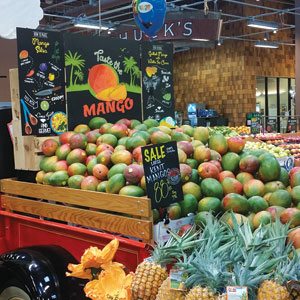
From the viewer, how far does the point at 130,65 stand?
4.31 metres

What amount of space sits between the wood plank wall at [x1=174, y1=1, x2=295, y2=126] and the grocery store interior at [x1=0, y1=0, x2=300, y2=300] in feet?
45.8

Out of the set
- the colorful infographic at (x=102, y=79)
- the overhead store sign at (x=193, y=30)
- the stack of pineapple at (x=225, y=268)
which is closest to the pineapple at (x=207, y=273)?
the stack of pineapple at (x=225, y=268)

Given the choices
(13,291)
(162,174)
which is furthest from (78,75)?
(13,291)

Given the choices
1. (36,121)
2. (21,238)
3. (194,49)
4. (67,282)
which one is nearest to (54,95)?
(36,121)

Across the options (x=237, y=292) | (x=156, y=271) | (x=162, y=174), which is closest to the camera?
(x=237, y=292)

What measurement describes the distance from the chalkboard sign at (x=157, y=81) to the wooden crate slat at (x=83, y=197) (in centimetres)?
151

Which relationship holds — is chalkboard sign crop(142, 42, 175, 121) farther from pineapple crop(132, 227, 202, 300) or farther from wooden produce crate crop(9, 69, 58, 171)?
pineapple crop(132, 227, 202, 300)

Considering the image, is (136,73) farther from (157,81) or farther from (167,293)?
(167,293)

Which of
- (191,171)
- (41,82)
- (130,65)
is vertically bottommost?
(191,171)

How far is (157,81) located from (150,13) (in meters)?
2.39

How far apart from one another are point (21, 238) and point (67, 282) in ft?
2.45

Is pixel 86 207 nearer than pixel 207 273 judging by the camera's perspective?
No

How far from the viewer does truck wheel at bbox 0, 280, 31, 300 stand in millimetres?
2840

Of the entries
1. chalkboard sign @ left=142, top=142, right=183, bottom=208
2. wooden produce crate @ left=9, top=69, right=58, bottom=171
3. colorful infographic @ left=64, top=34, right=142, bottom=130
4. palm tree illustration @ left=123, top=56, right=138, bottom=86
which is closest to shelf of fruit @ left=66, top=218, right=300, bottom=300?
chalkboard sign @ left=142, top=142, right=183, bottom=208
